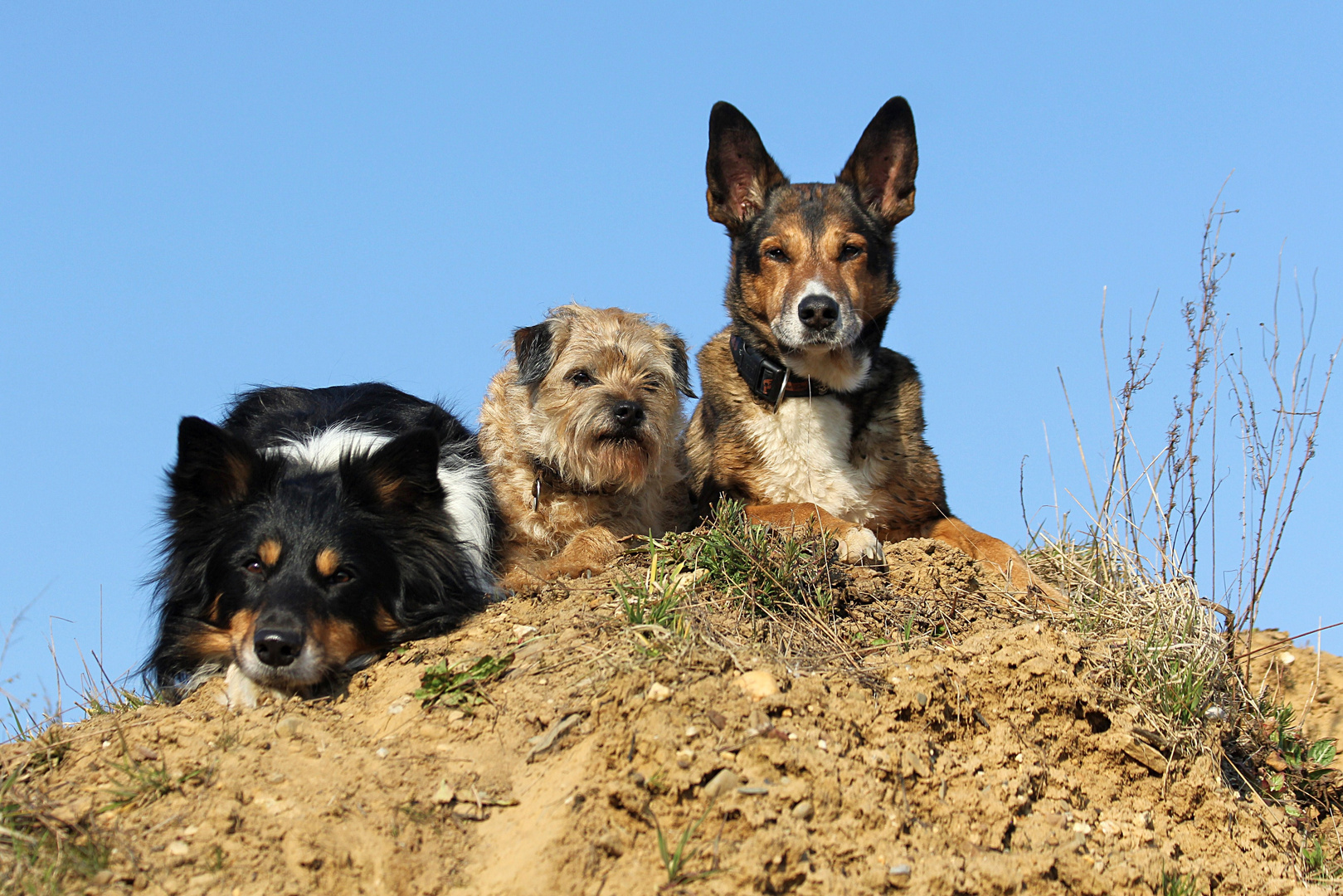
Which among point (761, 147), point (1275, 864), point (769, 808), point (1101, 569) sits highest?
point (761, 147)

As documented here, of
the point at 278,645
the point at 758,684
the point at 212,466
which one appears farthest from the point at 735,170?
the point at 278,645

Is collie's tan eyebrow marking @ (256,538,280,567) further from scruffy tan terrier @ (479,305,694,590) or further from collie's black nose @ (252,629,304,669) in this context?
scruffy tan terrier @ (479,305,694,590)

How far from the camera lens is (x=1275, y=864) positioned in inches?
167

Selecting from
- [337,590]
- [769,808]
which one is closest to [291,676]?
[337,590]

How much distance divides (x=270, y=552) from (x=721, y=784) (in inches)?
85.9

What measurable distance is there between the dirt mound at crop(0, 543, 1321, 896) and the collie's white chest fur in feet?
4.56

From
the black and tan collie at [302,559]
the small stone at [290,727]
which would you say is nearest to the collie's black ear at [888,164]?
the black and tan collie at [302,559]

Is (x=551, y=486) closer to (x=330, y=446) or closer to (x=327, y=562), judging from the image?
(x=330, y=446)

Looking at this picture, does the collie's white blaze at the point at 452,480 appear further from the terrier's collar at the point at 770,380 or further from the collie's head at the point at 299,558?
the terrier's collar at the point at 770,380

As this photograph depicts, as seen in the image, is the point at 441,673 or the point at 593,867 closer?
the point at 593,867

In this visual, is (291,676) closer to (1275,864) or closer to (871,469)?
(871,469)

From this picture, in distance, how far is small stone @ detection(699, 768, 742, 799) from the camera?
3.48 metres

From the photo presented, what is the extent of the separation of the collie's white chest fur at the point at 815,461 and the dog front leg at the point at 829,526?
0.56 feet

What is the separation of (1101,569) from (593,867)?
11.7 feet
